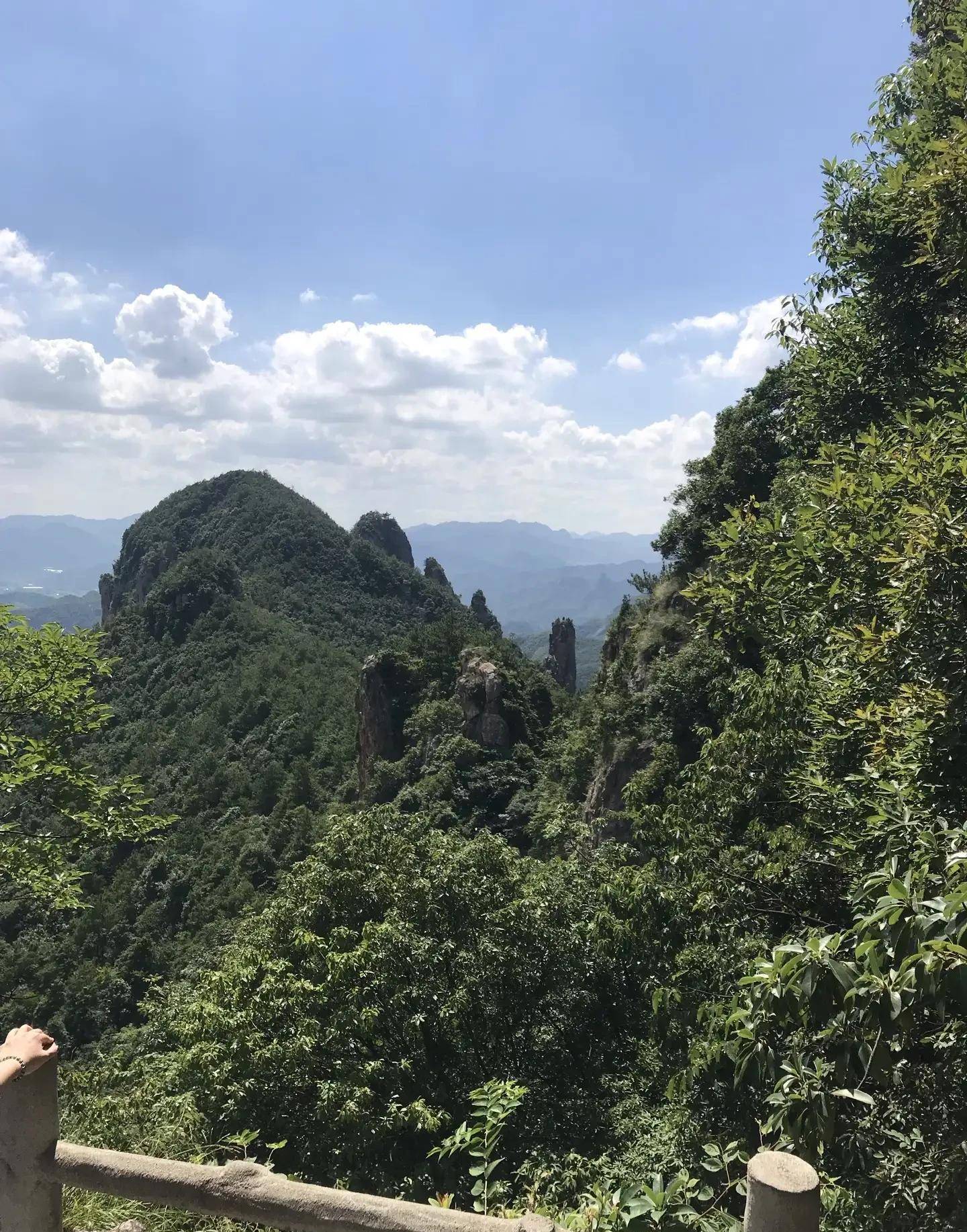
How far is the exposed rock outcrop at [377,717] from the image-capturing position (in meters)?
45.8

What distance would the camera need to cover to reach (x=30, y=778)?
10.5 m

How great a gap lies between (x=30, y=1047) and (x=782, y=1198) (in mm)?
3152

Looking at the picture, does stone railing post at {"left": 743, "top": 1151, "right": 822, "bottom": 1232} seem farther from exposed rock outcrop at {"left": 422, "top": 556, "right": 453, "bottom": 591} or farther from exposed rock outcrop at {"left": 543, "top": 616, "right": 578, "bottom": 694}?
exposed rock outcrop at {"left": 422, "top": 556, "right": 453, "bottom": 591}

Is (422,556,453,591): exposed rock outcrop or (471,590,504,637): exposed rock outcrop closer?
(471,590,504,637): exposed rock outcrop

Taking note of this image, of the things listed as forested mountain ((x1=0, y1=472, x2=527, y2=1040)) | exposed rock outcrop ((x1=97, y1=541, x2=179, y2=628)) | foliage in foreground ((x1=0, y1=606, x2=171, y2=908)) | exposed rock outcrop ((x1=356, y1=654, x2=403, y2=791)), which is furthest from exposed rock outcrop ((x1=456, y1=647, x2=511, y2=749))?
exposed rock outcrop ((x1=97, y1=541, x2=179, y2=628))

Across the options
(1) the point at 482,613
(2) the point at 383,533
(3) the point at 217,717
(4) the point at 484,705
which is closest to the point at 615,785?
(4) the point at 484,705

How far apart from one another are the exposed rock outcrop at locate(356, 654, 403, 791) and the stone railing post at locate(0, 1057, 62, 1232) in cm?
4196

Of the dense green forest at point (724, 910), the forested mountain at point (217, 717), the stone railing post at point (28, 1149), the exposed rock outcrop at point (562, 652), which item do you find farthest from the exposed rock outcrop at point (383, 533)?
the stone railing post at point (28, 1149)

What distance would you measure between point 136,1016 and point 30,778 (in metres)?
36.3

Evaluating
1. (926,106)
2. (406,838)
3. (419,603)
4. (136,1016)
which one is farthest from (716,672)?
(419,603)

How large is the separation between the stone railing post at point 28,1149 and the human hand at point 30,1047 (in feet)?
0.19

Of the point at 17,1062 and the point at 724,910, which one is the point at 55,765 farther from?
the point at 724,910

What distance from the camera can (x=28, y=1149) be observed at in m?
3.54

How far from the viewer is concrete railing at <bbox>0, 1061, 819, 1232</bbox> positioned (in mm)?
3193
